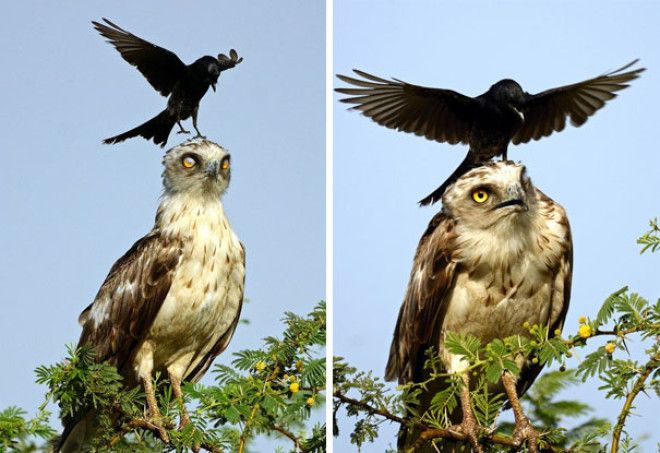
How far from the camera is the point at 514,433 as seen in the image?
7.52 ft

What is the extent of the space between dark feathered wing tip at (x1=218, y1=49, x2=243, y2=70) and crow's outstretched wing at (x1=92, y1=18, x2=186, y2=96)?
0.13 m

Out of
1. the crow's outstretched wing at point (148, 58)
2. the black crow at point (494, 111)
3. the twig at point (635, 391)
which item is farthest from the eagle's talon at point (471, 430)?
the crow's outstretched wing at point (148, 58)

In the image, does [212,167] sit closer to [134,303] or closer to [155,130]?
[155,130]

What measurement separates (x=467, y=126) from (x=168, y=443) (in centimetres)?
120

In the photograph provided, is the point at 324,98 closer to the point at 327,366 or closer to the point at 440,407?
the point at 327,366

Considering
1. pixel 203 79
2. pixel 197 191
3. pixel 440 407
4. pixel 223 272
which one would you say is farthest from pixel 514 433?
pixel 203 79

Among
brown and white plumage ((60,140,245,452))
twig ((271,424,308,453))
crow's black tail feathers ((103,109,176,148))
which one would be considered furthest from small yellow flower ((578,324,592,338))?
crow's black tail feathers ((103,109,176,148))

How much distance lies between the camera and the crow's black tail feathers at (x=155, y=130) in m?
2.75

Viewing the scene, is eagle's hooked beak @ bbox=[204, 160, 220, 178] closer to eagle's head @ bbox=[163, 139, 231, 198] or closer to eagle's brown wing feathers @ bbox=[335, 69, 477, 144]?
eagle's head @ bbox=[163, 139, 231, 198]

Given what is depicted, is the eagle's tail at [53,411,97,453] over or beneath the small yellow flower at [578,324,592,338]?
beneath

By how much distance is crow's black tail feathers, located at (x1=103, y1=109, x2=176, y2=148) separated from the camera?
2752mm

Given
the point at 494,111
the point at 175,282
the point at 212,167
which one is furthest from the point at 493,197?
the point at 175,282

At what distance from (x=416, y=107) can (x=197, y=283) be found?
2.66 ft

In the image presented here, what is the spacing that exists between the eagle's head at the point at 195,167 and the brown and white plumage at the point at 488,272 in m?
0.66
